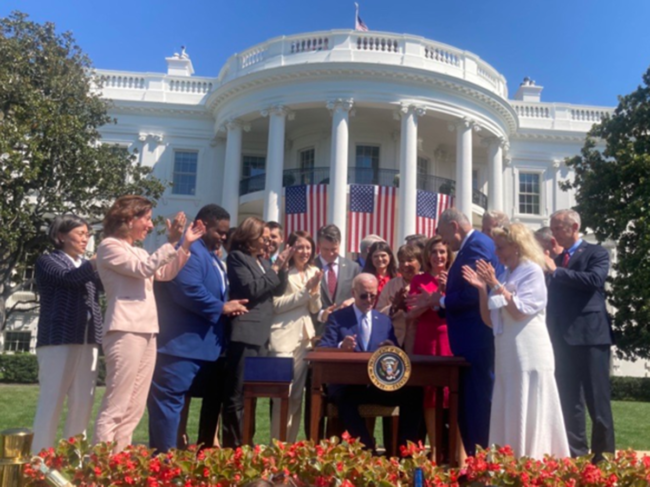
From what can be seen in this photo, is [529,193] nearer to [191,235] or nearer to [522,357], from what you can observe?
[522,357]

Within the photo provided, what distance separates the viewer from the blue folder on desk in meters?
5.36

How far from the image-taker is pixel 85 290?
5344 millimetres

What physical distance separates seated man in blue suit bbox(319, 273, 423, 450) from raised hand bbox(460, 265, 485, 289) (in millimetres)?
1018

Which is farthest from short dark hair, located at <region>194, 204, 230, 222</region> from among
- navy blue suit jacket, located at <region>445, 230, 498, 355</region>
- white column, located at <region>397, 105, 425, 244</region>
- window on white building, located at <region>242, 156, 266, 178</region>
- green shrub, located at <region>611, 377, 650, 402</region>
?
window on white building, located at <region>242, 156, 266, 178</region>

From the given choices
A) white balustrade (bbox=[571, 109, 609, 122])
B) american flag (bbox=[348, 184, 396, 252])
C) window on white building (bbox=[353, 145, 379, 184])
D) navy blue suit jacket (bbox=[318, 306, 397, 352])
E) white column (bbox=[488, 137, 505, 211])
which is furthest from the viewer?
white balustrade (bbox=[571, 109, 609, 122])

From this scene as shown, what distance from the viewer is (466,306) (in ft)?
18.3

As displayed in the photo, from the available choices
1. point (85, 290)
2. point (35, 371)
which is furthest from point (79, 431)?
point (35, 371)

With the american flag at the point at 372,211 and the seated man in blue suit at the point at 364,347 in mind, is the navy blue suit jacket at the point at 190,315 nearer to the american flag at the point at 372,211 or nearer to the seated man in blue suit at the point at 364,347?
the seated man in blue suit at the point at 364,347

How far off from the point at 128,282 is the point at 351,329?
2.15m

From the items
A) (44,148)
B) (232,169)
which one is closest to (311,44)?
(232,169)

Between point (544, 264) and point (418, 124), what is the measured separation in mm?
22705

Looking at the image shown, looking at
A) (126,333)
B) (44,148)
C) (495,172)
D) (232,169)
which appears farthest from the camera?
(495,172)

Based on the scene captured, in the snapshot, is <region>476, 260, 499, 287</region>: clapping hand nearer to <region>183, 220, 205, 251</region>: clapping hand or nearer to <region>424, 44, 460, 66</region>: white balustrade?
<region>183, 220, 205, 251</region>: clapping hand

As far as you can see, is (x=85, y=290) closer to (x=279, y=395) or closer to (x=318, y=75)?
(x=279, y=395)
